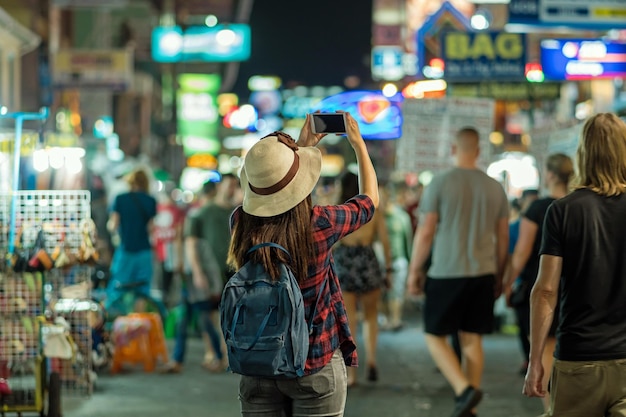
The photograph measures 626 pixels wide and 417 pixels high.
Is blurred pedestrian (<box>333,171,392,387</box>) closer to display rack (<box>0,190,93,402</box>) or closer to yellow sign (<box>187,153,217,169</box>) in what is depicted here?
display rack (<box>0,190,93,402</box>)

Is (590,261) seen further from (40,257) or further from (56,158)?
(56,158)

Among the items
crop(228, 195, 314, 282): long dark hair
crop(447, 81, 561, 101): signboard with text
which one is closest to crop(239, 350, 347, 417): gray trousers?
crop(228, 195, 314, 282): long dark hair

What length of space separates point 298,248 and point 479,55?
1007 cm

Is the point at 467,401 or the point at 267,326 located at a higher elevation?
the point at 267,326

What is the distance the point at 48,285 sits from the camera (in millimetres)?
8828

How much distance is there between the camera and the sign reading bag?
14.1 meters

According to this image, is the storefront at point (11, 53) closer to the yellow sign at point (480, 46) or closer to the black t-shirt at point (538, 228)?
the yellow sign at point (480, 46)

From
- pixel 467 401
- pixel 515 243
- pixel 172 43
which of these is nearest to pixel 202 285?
pixel 515 243

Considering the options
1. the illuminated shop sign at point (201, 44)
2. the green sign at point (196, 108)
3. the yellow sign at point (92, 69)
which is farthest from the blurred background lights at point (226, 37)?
the green sign at point (196, 108)

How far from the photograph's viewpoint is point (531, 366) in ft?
16.0

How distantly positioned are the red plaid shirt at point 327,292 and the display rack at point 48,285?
400cm

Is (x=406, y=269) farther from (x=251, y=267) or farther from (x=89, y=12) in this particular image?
(x=89, y=12)

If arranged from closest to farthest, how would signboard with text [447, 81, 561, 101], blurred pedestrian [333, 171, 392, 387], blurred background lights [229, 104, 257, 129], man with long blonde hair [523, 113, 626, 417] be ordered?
man with long blonde hair [523, 113, 626, 417]
blurred pedestrian [333, 171, 392, 387]
signboard with text [447, 81, 561, 101]
blurred background lights [229, 104, 257, 129]

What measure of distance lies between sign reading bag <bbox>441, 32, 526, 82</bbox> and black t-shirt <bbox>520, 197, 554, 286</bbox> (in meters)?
5.60
